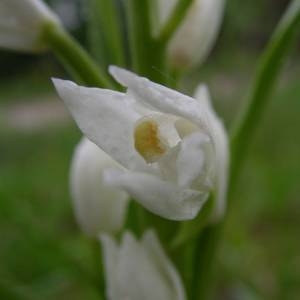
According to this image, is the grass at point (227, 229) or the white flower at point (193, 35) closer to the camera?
the white flower at point (193, 35)

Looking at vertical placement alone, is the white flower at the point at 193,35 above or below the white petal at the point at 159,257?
above

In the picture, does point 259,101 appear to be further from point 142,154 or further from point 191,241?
point 142,154

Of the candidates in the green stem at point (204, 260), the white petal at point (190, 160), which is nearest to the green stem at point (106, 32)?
the green stem at point (204, 260)

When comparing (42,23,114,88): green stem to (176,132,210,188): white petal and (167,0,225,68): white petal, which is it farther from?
(176,132,210,188): white petal

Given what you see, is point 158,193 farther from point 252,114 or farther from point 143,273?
point 252,114

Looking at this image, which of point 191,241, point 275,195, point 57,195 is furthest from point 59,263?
A: point 57,195

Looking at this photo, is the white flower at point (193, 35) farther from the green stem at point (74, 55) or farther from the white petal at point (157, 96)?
the white petal at point (157, 96)

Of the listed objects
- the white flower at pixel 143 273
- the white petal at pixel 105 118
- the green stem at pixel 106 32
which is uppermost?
the white petal at pixel 105 118
